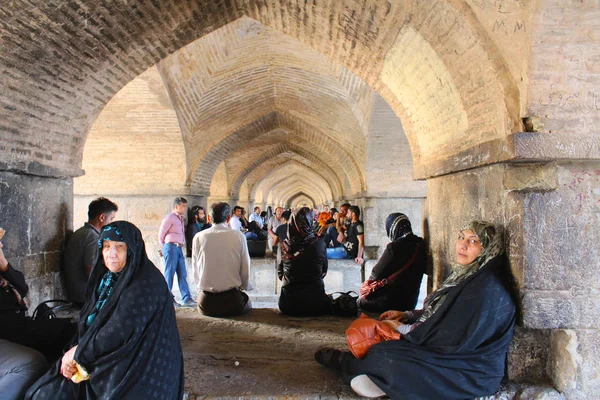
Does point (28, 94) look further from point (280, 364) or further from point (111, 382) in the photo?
point (280, 364)

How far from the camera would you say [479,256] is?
2.72 metres

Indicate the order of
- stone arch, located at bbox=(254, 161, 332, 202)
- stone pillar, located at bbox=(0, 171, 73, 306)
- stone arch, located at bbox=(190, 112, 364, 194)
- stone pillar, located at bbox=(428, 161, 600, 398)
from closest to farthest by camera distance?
stone pillar, located at bbox=(428, 161, 600, 398), stone pillar, located at bbox=(0, 171, 73, 306), stone arch, located at bbox=(190, 112, 364, 194), stone arch, located at bbox=(254, 161, 332, 202)

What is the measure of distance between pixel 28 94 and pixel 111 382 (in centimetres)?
262

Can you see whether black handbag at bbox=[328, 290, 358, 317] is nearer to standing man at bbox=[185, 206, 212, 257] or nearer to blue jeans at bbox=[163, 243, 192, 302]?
blue jeans at bbox=[163, 243, 192, 302]

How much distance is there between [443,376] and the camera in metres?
2.40

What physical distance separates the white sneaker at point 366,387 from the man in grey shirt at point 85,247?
2.44 metres

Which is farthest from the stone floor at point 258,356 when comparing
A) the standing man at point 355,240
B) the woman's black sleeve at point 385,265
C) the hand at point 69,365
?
the standing man at point 355,240

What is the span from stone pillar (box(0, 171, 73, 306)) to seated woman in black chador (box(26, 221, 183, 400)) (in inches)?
71.1

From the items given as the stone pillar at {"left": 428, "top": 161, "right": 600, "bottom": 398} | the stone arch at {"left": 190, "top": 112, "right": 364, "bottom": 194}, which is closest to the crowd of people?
the stone pillar at {"left": 428, "top": 161, "right": 600, "bottom": 398}

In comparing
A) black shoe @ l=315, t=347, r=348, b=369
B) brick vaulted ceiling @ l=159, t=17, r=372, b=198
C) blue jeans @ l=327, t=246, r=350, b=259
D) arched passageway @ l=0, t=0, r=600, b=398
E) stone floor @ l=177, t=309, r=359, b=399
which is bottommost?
stone floor @ l=177, t=309, r=359, b=399

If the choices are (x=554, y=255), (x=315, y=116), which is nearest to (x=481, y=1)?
(x=554, y=255)

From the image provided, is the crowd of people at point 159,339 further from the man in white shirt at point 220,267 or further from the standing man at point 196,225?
the standing man at point 196,225

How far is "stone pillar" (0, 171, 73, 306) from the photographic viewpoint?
3758mm

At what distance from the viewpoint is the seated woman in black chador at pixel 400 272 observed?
406 cm
